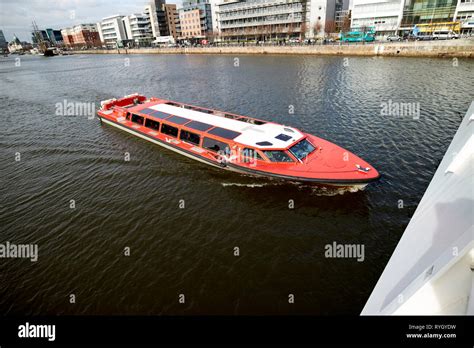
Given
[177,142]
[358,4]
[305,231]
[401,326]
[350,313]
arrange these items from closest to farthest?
1. [401,326]
2. [350,313]
3. [305,231]
4. [177,142]
5. [358,4]

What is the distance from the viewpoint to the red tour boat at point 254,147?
54.4 ft

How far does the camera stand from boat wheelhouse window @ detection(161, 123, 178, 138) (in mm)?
22953

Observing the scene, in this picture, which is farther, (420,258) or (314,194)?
(314,194)

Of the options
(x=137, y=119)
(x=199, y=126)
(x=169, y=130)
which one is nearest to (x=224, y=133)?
(x=199, y=126)

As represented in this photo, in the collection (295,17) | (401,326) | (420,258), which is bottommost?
(420,258)

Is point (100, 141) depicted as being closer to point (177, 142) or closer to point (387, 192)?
point (177, 142)

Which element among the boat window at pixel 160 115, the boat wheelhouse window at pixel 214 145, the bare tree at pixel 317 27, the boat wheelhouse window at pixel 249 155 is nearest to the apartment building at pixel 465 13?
the bare tree at pixel 317 27

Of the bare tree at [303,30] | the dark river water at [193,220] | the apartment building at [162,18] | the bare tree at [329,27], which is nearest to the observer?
the dark river water at [193,220]

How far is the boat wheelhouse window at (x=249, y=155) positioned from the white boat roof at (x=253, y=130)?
423 millimetres

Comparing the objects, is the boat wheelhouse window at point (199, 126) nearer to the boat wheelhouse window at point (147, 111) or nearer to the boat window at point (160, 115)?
the boat window at point (160, 115)

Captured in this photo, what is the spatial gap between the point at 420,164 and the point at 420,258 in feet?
46.5

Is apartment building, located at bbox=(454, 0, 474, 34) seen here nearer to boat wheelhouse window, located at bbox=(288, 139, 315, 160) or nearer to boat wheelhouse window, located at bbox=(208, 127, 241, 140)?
boat wheelhouse window, located at bbox=(288, 139, 315, 160)

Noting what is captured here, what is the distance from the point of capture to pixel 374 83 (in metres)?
41.8

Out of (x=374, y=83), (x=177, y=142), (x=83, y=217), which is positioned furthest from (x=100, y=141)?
(x=374, y=83)
